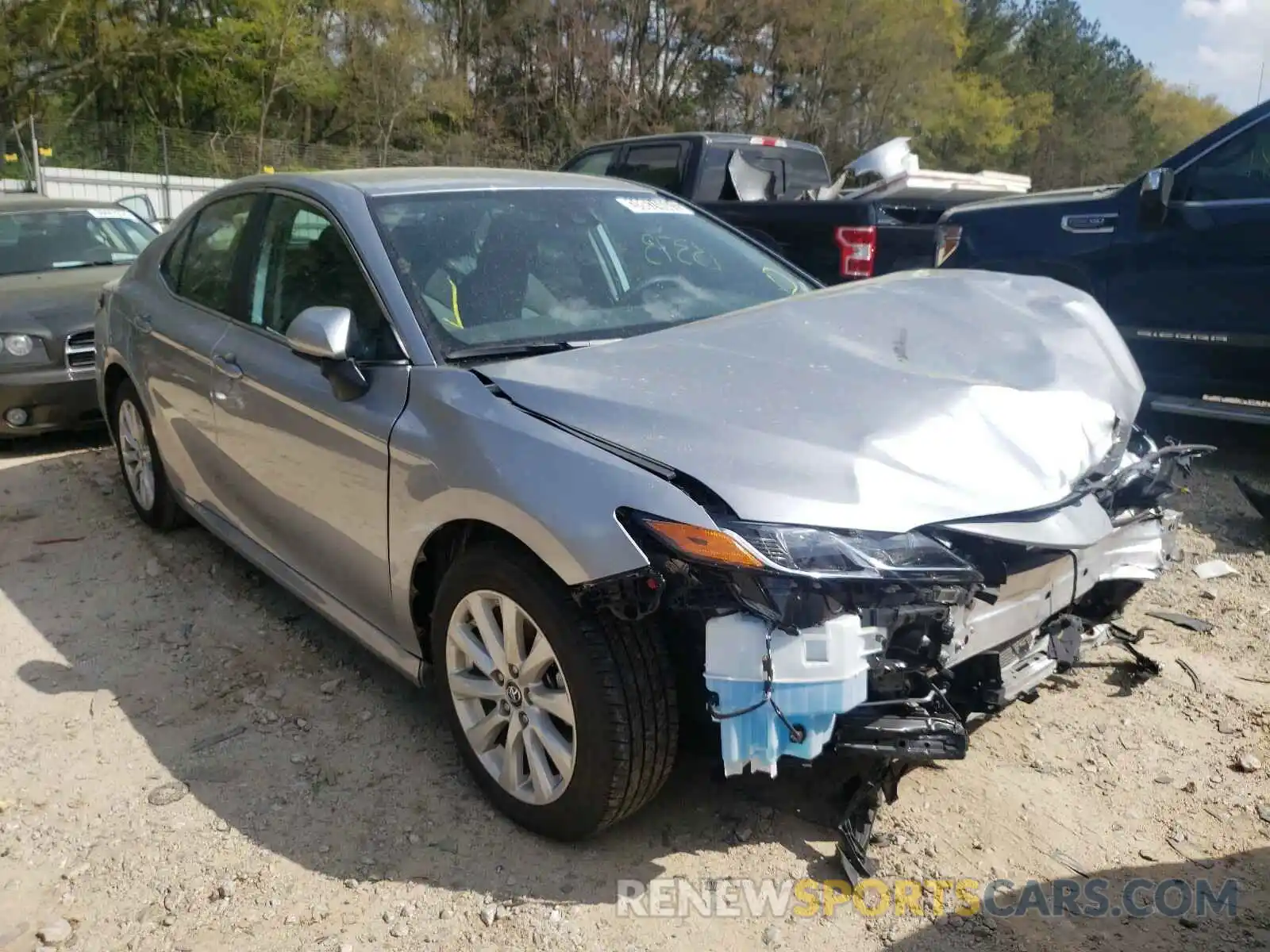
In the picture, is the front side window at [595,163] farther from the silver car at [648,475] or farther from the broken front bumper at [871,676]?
the broken front bumper at [871,676]

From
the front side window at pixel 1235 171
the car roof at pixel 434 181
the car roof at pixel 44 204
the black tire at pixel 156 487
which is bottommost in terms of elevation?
the black tire at pixel 156 487

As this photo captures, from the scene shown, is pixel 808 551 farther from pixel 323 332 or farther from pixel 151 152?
pixel 151 152

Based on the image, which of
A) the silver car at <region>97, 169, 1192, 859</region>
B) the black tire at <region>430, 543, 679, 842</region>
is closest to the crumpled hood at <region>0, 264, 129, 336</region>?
the silver car at <region>97, 169, 1192, 859</region>

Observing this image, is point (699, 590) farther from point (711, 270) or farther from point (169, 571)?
point (169, 571)

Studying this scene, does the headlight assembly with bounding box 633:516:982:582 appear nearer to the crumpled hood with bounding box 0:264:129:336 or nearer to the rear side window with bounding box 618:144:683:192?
the crumpled hood with bounding box 0:264:129:336

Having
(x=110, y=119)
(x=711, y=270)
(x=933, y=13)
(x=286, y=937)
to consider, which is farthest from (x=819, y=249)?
(x=933, y=13)

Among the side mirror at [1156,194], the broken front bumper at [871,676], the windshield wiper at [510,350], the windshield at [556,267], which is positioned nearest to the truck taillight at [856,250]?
the side mirror at [1156,194]

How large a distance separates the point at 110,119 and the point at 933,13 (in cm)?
3304

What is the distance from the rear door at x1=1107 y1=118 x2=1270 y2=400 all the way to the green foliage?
22594mm

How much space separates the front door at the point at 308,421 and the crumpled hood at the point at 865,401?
0.49 meters

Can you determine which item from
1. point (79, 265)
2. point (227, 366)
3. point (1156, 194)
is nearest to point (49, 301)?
point (79, 265)

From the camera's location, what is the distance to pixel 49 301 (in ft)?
21.9

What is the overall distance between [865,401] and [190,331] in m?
2.81

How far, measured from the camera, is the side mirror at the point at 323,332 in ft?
9.56
